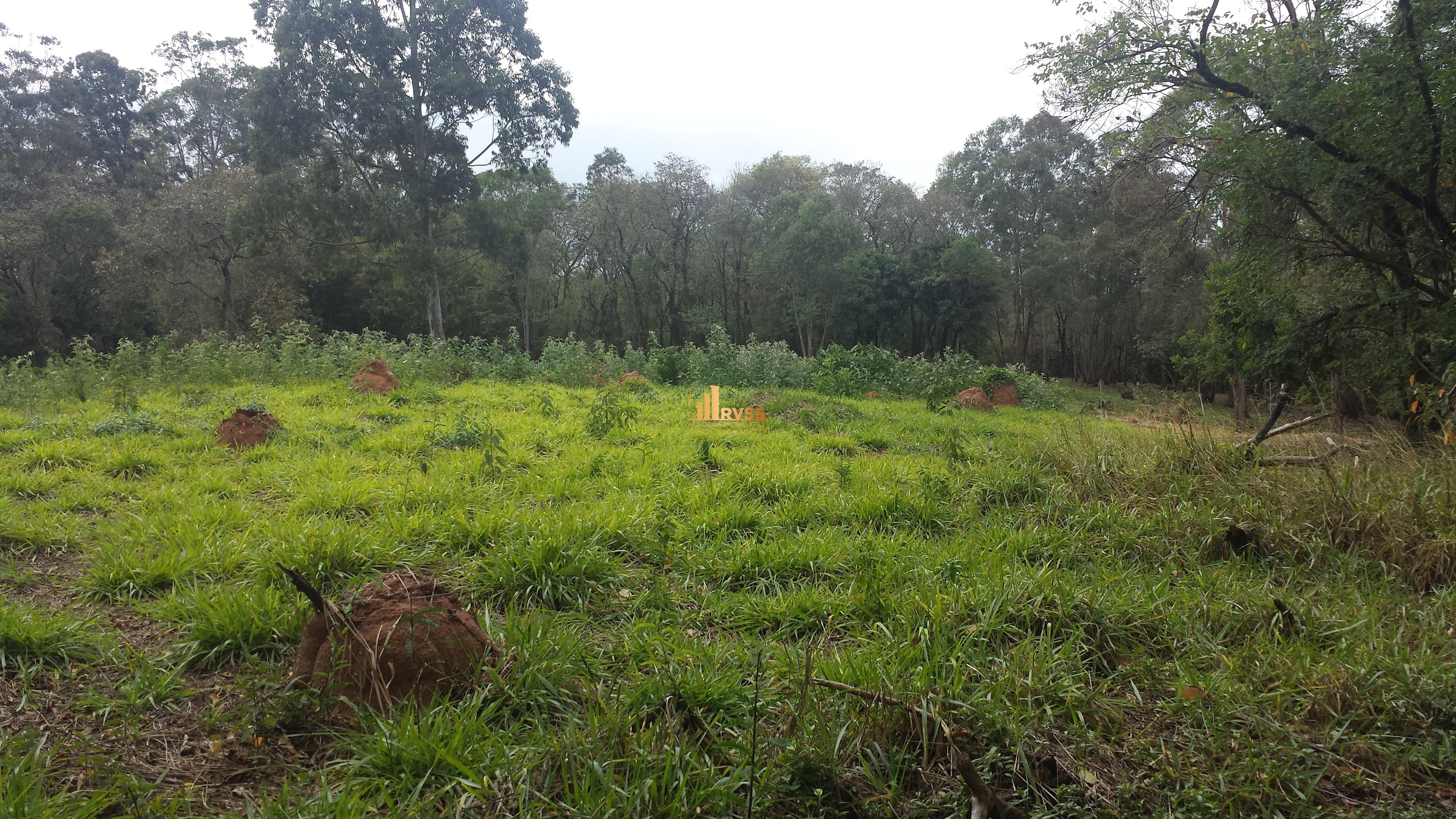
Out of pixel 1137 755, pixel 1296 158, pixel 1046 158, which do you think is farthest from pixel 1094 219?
pixel 1137 755

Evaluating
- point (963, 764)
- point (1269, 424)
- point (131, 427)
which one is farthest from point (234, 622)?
point (1269, 424)

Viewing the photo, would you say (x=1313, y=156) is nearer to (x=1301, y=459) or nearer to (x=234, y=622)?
(x=1301, y=459)

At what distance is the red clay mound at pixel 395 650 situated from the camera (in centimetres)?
206

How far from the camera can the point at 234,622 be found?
2453 millimetres

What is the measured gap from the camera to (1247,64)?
7691 mm

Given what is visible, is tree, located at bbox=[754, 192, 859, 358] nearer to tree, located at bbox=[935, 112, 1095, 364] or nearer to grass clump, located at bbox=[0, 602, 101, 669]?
tree, located at bbox=[935, 112, 1095, 364]

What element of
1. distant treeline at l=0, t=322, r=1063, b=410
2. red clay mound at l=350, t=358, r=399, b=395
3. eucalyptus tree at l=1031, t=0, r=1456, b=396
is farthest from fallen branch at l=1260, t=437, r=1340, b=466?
red clay mound at l=350, t=358, r=399, b=395

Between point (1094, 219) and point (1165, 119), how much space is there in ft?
64.4

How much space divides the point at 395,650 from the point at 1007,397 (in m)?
12.9

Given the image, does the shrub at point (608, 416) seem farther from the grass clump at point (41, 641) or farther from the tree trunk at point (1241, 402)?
the tree trunk at point (1241, 402)

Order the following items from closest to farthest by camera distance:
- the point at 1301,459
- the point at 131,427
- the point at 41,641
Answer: the point at 41,641, the point at 1301,459, the point at 131,427

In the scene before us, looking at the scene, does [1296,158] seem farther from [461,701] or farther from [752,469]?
A: [461,701]

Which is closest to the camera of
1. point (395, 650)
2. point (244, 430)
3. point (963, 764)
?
point (963, 764)

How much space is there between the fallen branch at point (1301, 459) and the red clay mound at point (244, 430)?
26.8 ft
